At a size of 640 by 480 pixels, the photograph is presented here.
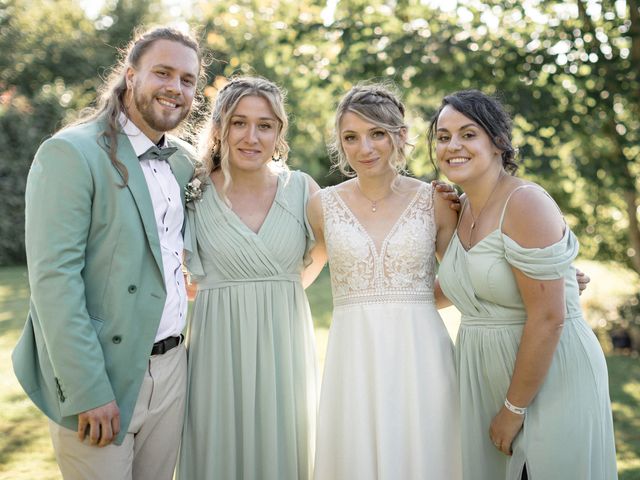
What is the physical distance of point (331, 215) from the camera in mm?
3676

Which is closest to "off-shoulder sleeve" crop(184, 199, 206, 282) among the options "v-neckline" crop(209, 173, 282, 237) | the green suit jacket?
"v-neckline" crop(209, 173, 282, 237)

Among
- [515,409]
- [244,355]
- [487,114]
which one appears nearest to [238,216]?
[244,355]

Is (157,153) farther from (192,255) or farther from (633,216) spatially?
(633,216)

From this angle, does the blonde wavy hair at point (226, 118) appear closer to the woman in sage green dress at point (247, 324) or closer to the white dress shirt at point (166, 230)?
the woman in sage green dress at point (247, 324)

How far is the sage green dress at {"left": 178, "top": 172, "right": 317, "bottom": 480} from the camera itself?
3453mm

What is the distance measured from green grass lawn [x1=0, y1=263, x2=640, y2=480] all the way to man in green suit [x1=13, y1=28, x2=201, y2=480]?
2.10 meters

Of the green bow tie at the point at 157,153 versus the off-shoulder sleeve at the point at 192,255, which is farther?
the off-shoulder sleeve at the point at 192,255

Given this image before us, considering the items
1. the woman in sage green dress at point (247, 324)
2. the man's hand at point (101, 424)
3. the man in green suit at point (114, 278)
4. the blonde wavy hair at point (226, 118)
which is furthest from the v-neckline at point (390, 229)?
the man's hand at point (101, 424)

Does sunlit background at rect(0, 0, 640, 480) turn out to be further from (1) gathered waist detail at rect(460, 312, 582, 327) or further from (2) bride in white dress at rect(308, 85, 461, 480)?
(1) gathered waist detail at rect(460, 312, 582, 327)

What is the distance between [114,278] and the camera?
Result: 286 centimetres

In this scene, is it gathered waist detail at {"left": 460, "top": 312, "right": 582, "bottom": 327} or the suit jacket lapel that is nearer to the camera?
the suit jacket lapel

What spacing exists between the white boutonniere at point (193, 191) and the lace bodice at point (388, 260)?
0.70 m

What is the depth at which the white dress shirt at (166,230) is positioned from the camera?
3088 millimetres

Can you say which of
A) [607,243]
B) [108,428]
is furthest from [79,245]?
[607,243]
